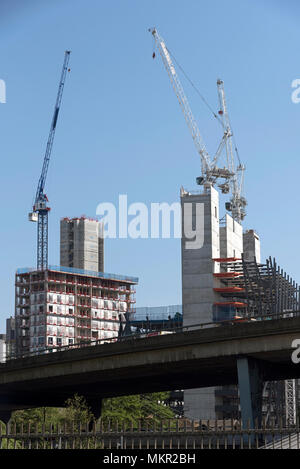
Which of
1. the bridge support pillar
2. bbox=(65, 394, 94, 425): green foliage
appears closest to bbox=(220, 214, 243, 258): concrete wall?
bbox=(65, 394, 94, 425): green foliage

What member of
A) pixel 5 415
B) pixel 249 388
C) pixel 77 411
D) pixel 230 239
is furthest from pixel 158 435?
pixel 230 239

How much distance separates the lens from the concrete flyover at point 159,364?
206 ft

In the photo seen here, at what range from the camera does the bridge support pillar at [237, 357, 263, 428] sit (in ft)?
208

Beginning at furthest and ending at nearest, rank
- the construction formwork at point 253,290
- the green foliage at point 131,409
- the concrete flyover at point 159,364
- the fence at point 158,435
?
1. the construction formwork at point 253,290
2. the green foliage at point 131,409
3. the concrete flyover at point 159,364
4. the fence at point 158,435

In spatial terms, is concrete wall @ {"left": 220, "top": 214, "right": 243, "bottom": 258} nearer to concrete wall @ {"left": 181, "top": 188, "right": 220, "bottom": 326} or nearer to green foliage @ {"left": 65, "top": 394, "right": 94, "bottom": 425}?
concrete wall @ {"left": 181, "top": 188, "right": 220, "bottom": 326}

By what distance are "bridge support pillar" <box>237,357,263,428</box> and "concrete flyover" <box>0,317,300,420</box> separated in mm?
80

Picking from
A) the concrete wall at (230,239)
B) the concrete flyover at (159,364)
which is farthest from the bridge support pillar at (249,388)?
the concrete wall at (230,239)

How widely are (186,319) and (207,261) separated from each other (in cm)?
1212

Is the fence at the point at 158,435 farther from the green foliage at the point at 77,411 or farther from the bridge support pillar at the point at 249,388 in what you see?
the green foliage at the point at 77,411

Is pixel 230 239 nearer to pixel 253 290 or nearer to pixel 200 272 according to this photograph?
pixel 200 272

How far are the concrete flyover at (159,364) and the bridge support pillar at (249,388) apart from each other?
0.26ft

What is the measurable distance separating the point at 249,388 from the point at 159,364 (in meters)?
8.78
